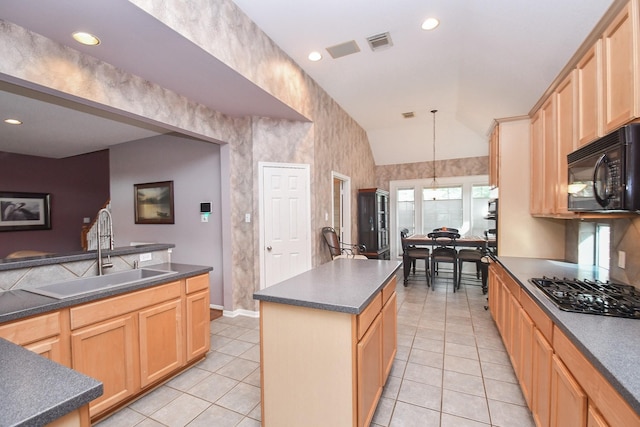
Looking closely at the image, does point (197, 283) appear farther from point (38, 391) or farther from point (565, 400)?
point (565, 400)

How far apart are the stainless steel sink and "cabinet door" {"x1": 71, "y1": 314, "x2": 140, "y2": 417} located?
259 mm

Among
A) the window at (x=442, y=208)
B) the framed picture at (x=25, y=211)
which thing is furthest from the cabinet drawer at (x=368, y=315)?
the framed picture at (x=25, y=211)

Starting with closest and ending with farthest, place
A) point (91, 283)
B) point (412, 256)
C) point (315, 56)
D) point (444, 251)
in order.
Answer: point (91, 283)
point (315, 56)
point (444, 251)
point (412, 256)

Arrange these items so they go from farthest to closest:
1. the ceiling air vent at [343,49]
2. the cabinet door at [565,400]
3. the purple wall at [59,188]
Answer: the purple wall at [59,188] → the ceiling air vent at [343,49] → the cabinet door at [565,400]

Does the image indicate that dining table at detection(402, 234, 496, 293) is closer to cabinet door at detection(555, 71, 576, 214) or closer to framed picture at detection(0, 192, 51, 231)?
cabinet door at detection(555, 71, 576, 214)

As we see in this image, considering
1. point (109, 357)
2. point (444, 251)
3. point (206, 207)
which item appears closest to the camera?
point (109, 357)

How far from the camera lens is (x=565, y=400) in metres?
1.25

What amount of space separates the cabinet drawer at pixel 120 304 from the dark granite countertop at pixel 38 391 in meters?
0.85

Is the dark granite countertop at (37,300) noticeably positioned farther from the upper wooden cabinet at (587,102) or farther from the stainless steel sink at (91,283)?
the upper wooden cabinet at (587,102)

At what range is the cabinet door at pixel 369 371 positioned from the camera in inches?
59.2

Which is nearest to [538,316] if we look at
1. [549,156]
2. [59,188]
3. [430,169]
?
[549,156]

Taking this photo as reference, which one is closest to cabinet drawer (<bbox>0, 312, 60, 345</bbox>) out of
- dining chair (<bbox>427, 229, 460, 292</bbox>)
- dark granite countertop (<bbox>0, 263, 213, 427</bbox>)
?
dark granite countertop (<bbox>0, 263, 213, 427</bbox>)

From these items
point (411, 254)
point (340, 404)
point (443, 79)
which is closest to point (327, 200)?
point (411, 254)

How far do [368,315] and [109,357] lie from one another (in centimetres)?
173
